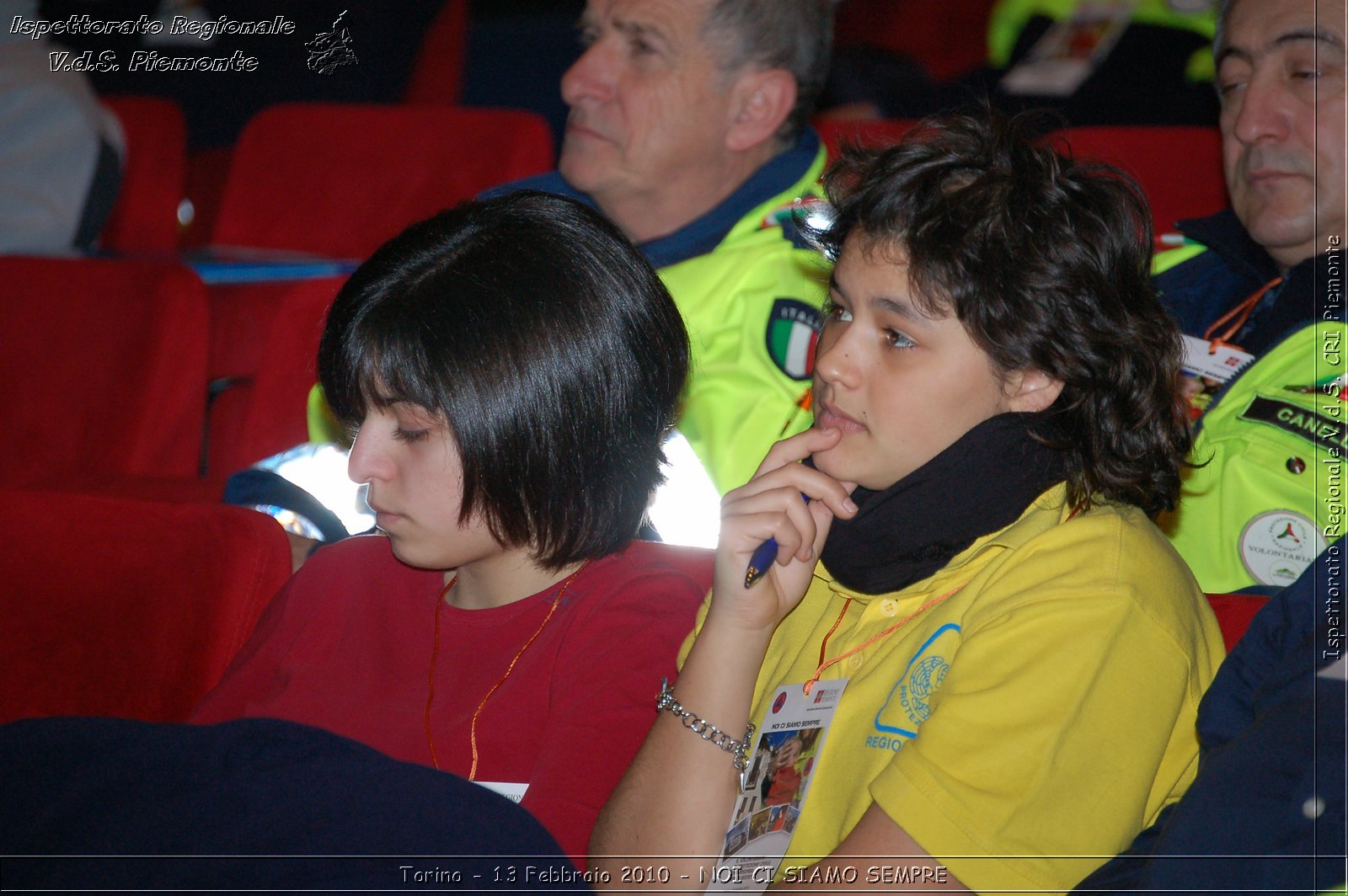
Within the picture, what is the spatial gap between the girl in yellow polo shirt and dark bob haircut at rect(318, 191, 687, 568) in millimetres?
187

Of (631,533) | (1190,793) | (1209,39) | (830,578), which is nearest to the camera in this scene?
(1190,793)

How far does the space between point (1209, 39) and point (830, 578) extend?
290 cm

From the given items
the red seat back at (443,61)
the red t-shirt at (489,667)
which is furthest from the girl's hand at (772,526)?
the red seat back at (443,61)

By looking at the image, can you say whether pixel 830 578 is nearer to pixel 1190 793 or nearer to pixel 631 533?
pixel 631 533

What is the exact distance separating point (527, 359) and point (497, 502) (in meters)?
0.16

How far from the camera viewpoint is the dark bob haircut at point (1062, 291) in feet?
4.06

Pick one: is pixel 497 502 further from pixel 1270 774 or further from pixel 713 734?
pixel 1270 774

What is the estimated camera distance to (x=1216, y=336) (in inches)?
79.4

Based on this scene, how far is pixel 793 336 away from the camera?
2094 mm

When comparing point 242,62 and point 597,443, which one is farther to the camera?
point 242,62

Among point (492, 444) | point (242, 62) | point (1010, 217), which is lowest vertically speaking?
point (242, 62)

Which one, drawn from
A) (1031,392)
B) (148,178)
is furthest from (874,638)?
(148,178)

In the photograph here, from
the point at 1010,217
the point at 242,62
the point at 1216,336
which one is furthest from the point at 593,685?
the point at 242,62

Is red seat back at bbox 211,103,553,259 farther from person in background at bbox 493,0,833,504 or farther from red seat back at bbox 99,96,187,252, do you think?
person in background at bbox 493,0,833,504
